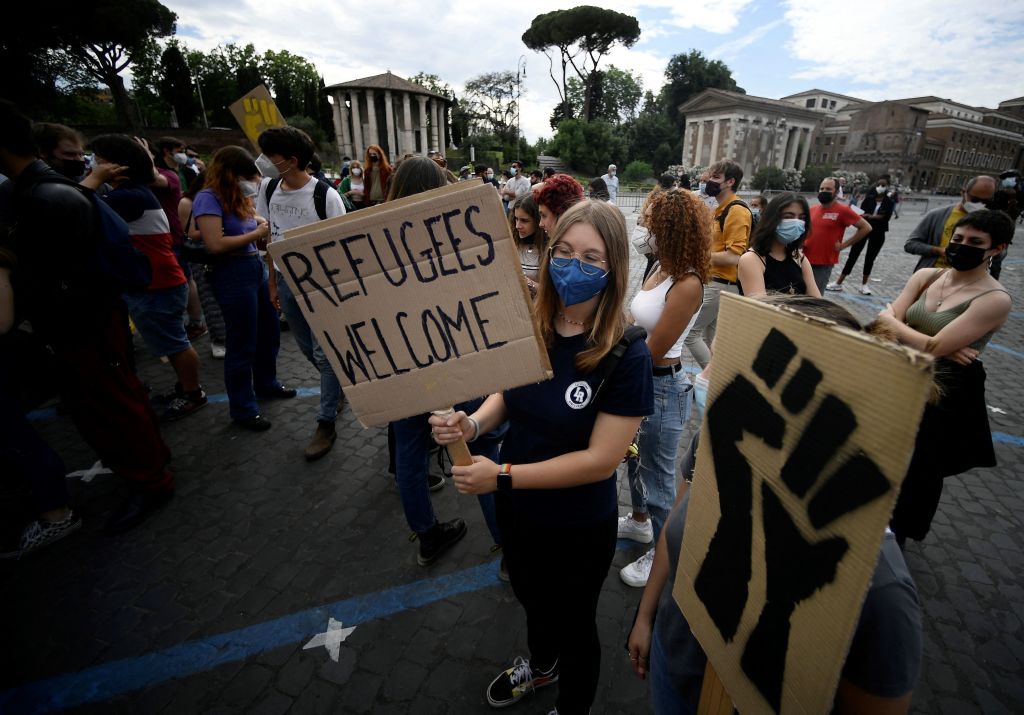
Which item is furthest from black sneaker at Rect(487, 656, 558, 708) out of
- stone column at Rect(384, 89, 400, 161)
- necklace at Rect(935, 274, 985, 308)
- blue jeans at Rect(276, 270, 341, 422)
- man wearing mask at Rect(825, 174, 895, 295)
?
stone column at Rect(384, 89, 400, 161)

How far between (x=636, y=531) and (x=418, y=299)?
100 inches

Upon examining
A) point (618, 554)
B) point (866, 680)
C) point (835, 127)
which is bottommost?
point (618, 554)

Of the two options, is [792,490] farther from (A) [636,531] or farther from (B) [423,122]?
(B) [423,122]

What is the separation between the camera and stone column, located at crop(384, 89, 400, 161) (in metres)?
48.9

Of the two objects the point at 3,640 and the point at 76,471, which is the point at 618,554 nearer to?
the point at 3,640

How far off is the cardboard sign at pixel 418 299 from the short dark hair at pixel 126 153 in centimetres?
368

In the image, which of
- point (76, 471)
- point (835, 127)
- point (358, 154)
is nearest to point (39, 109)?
point (358, 154)

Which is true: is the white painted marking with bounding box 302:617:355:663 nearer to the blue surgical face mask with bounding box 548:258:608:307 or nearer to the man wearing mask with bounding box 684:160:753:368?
the blue surgical face mask with bounding box 548:258:608:307

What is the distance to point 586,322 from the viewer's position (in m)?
1.67

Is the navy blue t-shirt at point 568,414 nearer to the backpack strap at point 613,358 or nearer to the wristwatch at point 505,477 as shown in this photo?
the backpack strap at point 613,358

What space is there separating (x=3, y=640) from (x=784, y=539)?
3842 mm

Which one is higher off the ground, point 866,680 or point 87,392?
point 866,680

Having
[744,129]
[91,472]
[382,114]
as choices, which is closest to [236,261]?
[91,472]

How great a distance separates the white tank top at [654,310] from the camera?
2.48m
